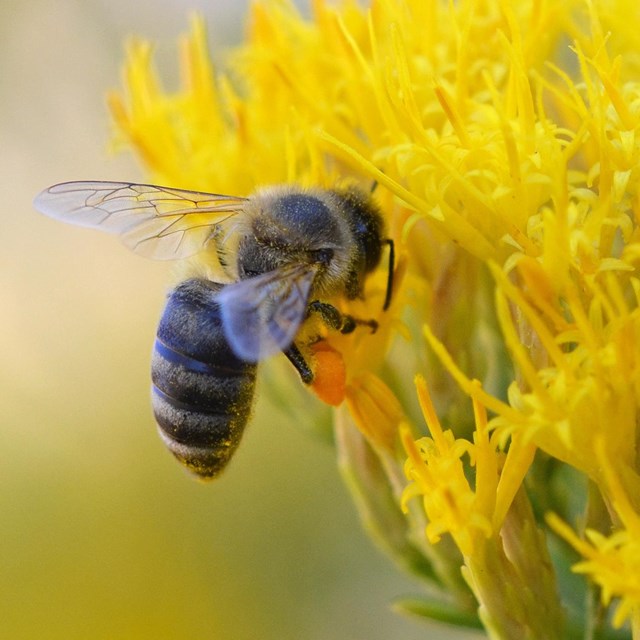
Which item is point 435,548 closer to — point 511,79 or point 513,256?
point 513,256

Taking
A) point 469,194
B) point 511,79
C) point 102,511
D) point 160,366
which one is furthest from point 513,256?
point 102,511

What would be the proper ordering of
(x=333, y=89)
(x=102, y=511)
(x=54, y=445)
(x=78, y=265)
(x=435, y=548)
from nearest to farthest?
(x=435, y=548) → (x=333, y=89) → (x=102, y=511) → (x=54, y=445) → (x=78, y=265)

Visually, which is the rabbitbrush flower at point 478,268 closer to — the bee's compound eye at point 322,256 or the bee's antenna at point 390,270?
the bee's antenna at point 390,270

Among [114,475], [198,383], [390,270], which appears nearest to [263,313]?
[198,383]

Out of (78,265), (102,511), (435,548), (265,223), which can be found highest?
(78,265)

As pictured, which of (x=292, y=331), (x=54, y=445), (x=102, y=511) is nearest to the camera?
(x=292, y=331)

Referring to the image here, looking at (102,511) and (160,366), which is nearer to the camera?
(160,366)

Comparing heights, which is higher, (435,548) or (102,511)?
(102,511)
